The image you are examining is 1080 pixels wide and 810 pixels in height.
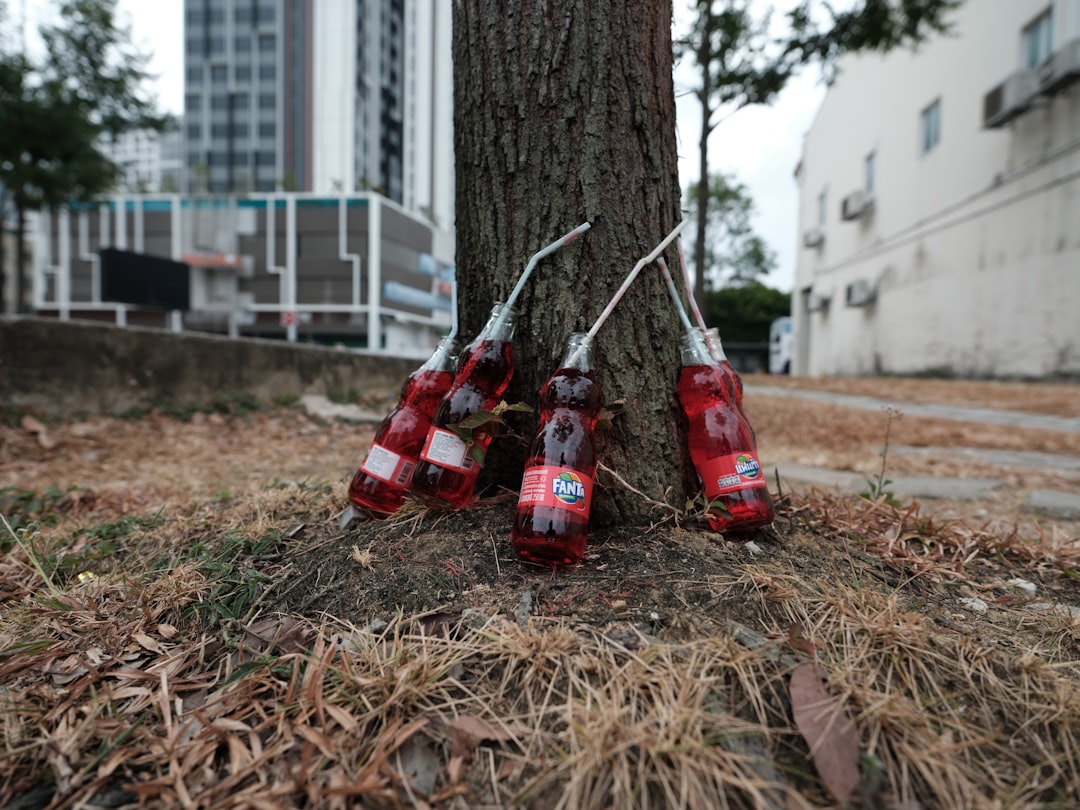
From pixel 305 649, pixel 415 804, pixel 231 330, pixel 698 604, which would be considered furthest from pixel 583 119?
pixel 231 330

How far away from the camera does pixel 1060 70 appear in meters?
9.22

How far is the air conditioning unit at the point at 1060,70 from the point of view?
8992mm

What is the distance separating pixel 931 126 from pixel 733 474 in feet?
55.2

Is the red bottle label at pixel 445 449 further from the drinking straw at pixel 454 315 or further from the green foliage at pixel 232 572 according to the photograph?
the green foliage at pixel 232 572

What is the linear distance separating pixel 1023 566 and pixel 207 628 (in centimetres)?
183

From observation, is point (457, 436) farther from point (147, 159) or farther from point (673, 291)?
point (147, 159)

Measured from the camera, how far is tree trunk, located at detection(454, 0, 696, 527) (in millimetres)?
1348

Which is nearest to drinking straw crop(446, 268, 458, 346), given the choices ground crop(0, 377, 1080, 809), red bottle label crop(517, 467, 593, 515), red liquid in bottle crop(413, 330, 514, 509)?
red liquid in bottle crop(413, 330, 514, 509)

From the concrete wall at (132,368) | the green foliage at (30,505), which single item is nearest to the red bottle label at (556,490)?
the green foliage at (30,505)

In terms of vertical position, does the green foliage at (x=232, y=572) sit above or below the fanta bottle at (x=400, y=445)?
below

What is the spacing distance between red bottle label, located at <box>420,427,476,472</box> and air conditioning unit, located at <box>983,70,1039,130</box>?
42.4 ft

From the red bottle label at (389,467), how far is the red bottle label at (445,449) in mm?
131

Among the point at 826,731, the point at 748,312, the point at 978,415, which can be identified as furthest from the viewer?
the point at 748,312

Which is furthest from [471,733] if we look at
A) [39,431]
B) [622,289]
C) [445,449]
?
[39,431]
